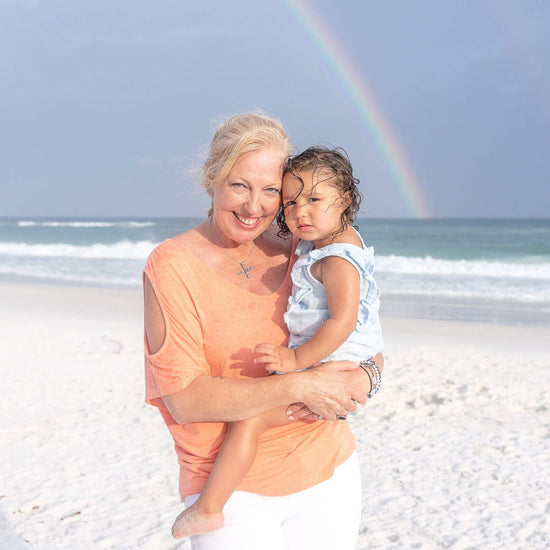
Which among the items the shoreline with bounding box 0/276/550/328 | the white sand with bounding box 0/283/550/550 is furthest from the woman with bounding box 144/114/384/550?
the shoreline with bounding box 0/276/550/328

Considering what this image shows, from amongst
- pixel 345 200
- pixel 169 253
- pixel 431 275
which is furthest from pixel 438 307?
pixel 169 253

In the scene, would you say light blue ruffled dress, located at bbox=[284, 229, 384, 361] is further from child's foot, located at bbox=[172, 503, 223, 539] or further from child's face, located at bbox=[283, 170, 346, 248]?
child's foot, located at bbox=[172, 503, 223, 539]

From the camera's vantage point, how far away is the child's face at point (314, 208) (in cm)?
223

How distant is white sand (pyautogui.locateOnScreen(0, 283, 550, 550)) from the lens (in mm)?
3965

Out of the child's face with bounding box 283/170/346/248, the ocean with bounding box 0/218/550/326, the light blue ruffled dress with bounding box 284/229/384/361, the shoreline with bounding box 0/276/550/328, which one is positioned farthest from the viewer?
the ocean with bounding box 0/218/550/326

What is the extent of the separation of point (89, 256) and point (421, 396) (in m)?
24.1

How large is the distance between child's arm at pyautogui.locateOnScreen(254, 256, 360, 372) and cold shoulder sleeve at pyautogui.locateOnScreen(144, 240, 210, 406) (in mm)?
198

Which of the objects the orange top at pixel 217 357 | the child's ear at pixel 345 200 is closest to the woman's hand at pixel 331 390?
the orange top at pixel 217 357

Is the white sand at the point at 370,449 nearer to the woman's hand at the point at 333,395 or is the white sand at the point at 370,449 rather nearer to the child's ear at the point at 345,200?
the woman's hand at the point at 333,395

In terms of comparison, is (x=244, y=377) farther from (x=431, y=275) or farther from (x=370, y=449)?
(x=431, y=275)

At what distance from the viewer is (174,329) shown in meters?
1.91

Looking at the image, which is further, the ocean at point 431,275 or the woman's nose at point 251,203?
the ocean at point 431,275

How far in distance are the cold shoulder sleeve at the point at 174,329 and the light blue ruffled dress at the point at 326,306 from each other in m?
0.32

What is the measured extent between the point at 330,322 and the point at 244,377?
1.06 ft
